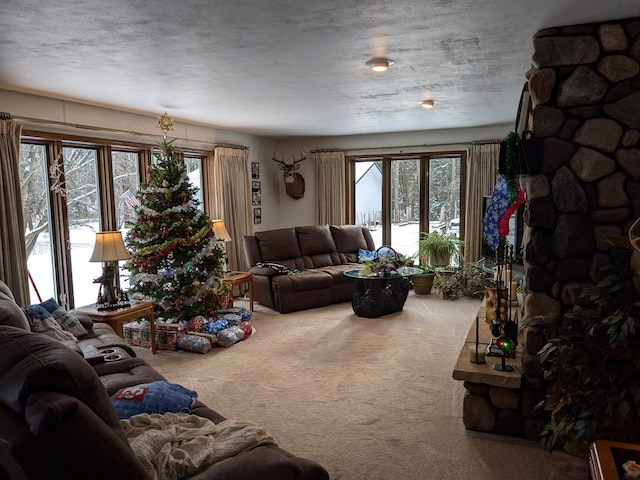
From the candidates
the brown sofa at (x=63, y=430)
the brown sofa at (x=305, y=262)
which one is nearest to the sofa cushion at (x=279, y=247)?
the brown sofa at (x=305, y=262)

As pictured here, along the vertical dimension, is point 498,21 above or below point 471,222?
above

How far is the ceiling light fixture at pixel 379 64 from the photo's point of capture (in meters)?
3.26

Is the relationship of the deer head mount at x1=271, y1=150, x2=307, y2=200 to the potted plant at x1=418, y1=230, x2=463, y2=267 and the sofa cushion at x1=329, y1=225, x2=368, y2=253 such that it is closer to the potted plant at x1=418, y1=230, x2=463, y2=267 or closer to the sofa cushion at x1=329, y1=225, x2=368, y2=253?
the sofa cushion at x1=329, y1=225, x2=368, y2=253

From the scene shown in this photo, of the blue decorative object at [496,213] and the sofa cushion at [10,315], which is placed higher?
the blue decorative object at [496,213]

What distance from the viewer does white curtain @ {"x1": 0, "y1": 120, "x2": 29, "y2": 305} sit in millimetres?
3902

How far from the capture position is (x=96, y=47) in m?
2.88

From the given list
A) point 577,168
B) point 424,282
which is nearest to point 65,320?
point 577,168

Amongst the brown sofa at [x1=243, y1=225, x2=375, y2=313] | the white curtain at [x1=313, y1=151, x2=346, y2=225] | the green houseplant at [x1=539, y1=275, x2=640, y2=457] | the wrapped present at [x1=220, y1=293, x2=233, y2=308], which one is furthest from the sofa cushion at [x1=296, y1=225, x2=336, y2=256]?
the green houseplant at [x1=539, y1=275, x2=640, y2=457]

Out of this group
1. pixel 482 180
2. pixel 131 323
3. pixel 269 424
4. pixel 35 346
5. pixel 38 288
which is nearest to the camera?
pixel 35 346

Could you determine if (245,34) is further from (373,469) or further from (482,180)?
(482,180)

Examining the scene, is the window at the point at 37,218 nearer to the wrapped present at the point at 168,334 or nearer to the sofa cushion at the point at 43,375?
the wrapped present at the point at 168,334

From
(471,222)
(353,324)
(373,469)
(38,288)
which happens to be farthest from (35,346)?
(471,222)

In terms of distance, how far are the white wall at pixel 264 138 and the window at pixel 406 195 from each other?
0.25 m

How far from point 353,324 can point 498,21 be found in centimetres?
366
